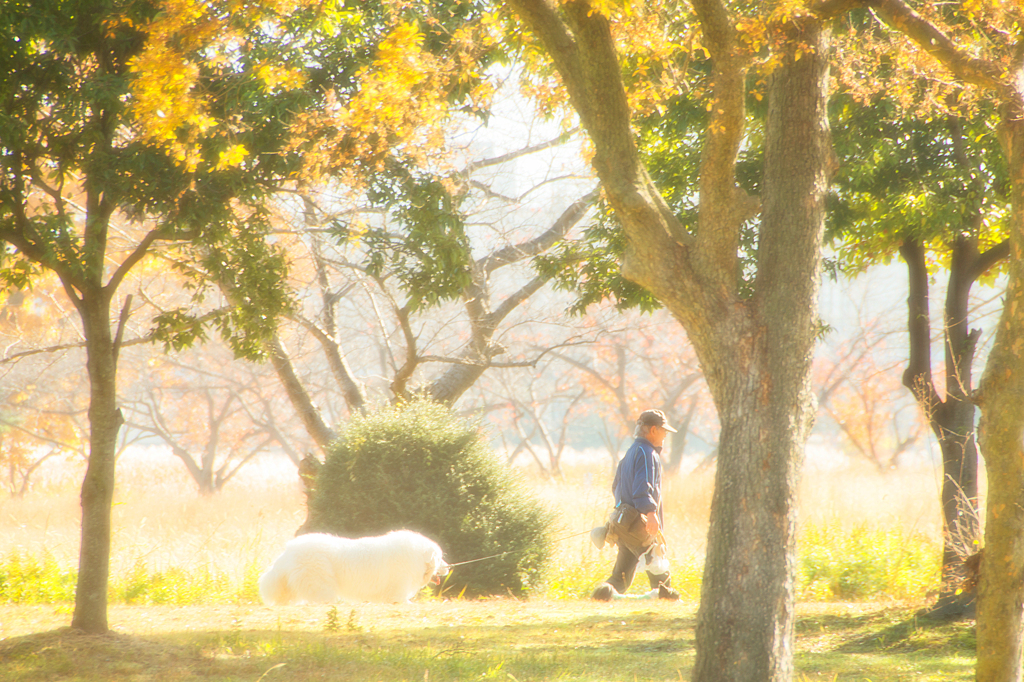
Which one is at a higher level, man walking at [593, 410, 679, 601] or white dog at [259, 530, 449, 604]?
man walking at [593, 410, 679, 601]

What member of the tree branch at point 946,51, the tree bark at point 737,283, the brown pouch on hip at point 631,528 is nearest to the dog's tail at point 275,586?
the brown pouch on hip at point 631,528

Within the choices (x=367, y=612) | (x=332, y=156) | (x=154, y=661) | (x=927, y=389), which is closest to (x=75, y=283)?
(x=332, y=156)

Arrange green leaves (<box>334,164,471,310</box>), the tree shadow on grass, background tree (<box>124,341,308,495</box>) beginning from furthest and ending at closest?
background tree (<box>124,341,308,495</box>), green leaves (<box>334,164,471,310</box>), the tree shadow on grass

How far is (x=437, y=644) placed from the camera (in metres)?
5.75

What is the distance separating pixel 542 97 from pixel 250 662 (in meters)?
4.86

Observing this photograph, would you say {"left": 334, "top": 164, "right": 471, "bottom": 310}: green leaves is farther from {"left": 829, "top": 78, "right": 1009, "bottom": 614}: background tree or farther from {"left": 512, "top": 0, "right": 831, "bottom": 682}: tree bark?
{"left": 829, "top": 78, "right": 1009, "bottom": 614}: background tree

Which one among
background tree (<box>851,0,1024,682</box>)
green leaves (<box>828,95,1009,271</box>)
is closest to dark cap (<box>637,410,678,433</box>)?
green leaves (<box>828,95,1009,271</box>)

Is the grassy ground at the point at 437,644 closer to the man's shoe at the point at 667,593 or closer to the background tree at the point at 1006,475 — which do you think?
the man's shoe at the point at 667,593

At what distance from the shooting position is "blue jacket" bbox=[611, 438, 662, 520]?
7.28m

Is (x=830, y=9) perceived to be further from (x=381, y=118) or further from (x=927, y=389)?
(x=927, y=389)

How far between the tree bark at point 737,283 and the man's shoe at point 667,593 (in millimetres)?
4043

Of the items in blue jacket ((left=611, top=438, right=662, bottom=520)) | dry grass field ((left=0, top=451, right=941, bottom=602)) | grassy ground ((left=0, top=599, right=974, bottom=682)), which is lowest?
grassy ground ((left=0, top=599, right=974, bottom=682))

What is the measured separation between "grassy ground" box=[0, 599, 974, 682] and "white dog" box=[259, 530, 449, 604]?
0.24 m

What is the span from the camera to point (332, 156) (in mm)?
6195
